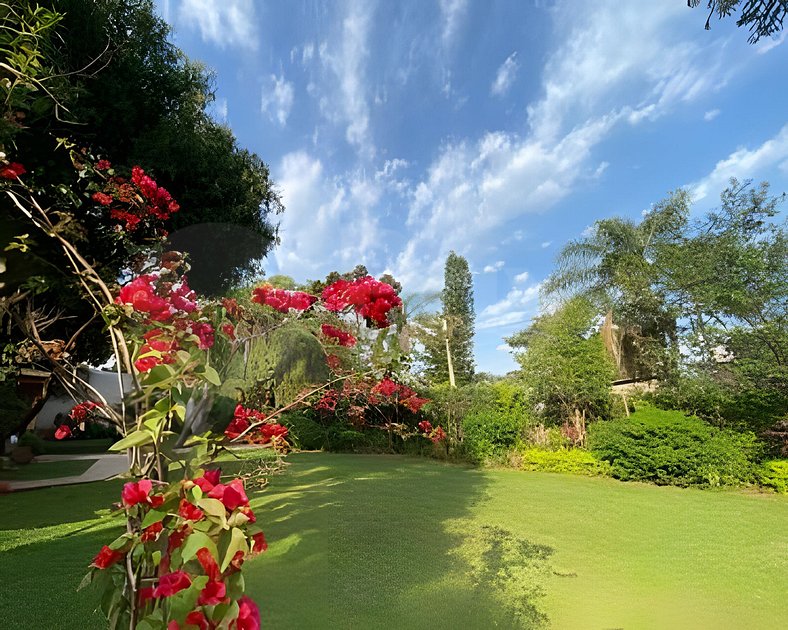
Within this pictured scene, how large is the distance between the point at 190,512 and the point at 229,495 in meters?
0.08

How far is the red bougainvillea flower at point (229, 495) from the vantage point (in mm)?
887

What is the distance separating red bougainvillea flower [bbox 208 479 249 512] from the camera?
0.89 meters

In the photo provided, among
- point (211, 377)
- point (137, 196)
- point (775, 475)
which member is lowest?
point (775, 475)

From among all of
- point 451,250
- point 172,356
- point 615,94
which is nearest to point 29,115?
point 172,356

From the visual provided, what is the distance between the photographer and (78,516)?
511 centimetres

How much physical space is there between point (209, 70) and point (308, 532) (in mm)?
5463

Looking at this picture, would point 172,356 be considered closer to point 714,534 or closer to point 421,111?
point 714,534

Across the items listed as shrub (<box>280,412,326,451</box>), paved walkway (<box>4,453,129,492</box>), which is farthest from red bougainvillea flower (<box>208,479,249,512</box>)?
shrub (<box>280,412,326,451</box>)

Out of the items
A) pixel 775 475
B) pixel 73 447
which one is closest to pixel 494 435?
pixel 775 475

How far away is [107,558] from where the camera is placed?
2.94 ft

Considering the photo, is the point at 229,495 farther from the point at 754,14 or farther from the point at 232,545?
the point at 754,14

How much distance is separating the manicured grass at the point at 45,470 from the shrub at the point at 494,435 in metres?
7.59

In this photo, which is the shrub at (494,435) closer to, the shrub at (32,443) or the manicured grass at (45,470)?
the manicured grass at (45,470)

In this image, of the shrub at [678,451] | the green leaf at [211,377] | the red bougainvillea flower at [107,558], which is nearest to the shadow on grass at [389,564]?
the red bougainvillea flower at [107,558]
